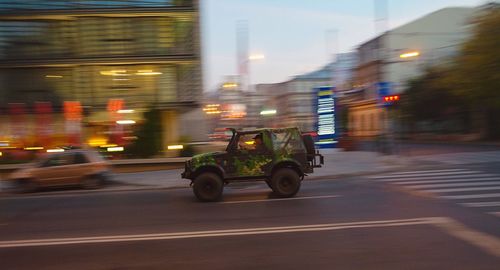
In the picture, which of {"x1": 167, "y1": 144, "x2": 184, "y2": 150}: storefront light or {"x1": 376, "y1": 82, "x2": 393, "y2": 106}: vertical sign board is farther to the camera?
{"x1": 167, "y1": 144, "x2": 184, "y2": 150}: storefront light

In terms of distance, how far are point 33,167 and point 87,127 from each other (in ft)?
38.2

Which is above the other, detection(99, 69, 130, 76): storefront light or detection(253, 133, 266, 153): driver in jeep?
detection(99, 69, 130, 76): storefront light

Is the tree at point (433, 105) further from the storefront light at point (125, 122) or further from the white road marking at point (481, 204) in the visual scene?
the white road marking at point (481, 204)

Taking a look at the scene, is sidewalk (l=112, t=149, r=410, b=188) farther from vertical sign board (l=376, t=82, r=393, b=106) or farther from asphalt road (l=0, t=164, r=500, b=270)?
asphalt road (l=0, t=164, r=500, b=270)

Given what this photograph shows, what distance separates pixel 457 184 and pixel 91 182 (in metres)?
11.5

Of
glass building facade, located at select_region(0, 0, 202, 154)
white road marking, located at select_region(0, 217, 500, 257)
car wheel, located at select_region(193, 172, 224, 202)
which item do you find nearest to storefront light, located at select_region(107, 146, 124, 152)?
glass building facade, located at select_region(0, 0, 202, 154)

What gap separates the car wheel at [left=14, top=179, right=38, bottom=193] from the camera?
55.0 ft

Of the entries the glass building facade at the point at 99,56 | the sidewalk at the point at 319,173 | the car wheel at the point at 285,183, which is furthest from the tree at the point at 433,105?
the car wheel at the point at 285,183

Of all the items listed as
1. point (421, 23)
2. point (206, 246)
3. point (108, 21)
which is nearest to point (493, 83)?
point (108, 21)

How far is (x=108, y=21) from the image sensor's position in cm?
2731

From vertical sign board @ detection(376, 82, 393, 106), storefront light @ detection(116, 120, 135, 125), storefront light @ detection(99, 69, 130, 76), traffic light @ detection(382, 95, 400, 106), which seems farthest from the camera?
storefront light @ detection(99, 69, 130, 76)

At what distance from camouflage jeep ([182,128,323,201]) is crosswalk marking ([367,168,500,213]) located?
336cm

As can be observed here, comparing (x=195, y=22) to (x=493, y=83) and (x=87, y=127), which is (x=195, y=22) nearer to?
(x=87, y=127)

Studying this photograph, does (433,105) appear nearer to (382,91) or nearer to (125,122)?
(382,91)
